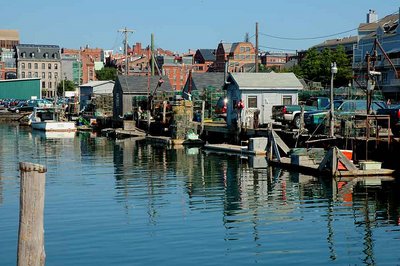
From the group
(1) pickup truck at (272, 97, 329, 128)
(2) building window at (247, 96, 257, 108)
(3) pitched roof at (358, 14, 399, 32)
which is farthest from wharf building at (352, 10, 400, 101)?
(1) pickup truck at (272, 97, 329, 128)

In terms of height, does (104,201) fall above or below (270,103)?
below

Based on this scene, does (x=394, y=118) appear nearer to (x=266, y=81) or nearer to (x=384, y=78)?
(x=266, y=81)

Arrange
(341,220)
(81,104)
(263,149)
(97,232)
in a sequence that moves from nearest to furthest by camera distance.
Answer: (97,232)
(341,220)
(263,149)
(81,104)

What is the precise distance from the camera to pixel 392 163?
35344mm

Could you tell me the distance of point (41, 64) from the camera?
645ft

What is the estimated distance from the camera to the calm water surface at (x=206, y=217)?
1936 cm

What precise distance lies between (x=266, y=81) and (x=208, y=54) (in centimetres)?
14044

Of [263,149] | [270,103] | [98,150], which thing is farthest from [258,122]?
[98,150]

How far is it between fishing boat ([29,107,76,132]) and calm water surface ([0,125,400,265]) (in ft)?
130

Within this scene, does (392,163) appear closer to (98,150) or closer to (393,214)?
(393,214)

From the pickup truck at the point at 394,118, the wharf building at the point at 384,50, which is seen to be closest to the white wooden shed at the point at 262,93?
the pickup truck at the point at 394,118

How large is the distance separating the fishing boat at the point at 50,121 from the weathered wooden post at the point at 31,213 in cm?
7230

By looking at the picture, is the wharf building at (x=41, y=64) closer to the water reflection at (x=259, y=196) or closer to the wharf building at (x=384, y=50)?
the wharf building at (x=384, y=50)

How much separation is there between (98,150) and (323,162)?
25396 millimetres
